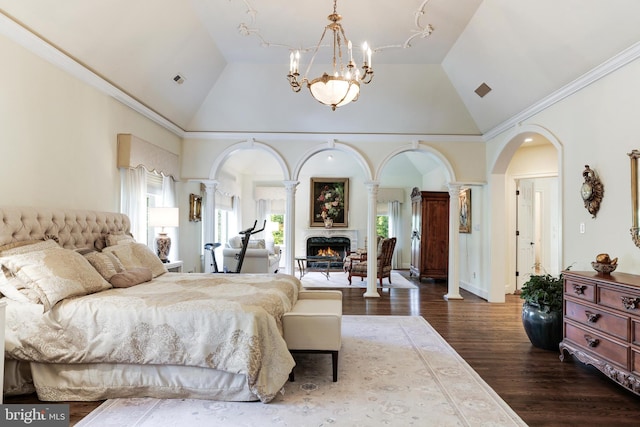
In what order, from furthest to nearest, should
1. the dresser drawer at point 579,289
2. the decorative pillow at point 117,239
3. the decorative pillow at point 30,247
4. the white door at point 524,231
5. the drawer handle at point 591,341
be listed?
the white door at point 524,231 < the decorative pillow at point 117,239 < the dresser drawer at point 579,289 < the drawer handle at point 591,341 < the decorative pillow at point 30,247

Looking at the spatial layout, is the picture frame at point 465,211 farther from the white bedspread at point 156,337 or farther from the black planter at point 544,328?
the white bedspread at point 156,337

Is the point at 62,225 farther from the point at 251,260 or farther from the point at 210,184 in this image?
the point at 251,260

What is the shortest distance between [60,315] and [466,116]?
630 cm

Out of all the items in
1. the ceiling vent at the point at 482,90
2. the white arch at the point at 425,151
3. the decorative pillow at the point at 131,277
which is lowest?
the decorative pillow at the point at 131,277

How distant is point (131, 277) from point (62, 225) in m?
0.84

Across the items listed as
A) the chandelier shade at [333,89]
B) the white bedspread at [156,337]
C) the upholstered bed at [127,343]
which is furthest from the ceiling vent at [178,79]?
the white bedspread at [156,337]

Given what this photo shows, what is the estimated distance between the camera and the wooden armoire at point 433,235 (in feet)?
28.9

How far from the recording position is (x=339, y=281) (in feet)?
28.7

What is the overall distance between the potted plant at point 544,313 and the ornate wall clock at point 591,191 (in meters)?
0.78

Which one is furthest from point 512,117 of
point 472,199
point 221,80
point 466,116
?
point 221,80

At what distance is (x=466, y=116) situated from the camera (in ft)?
21.7

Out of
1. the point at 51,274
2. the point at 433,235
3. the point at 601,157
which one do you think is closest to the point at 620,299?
the point at 601,157

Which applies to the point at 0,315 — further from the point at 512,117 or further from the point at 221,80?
the point at 512,117

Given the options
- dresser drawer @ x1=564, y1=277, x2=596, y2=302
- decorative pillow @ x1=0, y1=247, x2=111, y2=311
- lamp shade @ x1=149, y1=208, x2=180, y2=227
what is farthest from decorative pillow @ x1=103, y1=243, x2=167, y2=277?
dresser drawer @ x1=564, y1=277, x2=596, y2=302
